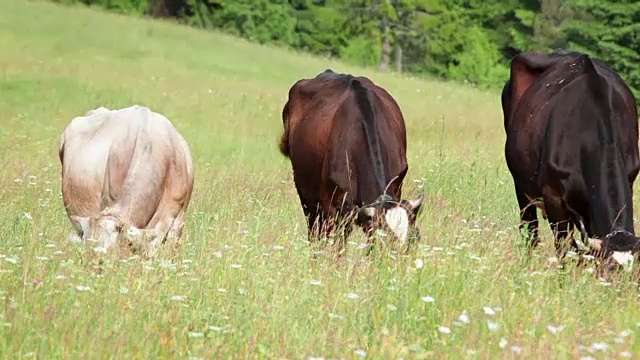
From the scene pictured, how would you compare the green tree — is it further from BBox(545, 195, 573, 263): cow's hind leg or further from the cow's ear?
the cow's ear

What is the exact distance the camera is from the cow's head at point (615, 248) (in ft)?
22.8

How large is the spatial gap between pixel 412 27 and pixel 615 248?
41081 millimetres

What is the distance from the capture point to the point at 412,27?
156 feet

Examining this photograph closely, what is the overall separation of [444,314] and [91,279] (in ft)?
6.58

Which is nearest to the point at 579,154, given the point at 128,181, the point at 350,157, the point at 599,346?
the point at 350,157

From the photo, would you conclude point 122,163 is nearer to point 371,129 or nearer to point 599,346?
point 371,129

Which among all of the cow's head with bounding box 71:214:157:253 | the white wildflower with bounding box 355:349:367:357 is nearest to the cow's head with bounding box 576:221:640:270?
the white wildflower with bounding box 355:349:367:357

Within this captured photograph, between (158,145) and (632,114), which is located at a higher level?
(632,114)

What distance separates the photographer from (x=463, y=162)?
15.1 meters

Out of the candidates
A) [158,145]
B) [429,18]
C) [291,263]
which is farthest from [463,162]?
[429,18]

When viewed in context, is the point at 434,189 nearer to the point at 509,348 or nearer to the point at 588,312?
the point at 588,312

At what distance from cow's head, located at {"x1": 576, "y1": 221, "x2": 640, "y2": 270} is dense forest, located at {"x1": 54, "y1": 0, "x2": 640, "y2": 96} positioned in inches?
1470

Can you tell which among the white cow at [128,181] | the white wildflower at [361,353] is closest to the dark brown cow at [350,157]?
the white cow at [128,181]

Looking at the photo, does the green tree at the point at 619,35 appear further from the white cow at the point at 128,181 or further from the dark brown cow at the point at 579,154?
the white cow at the point at 128,181
